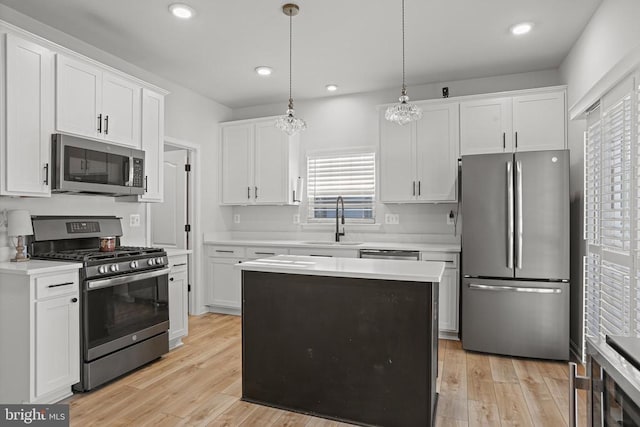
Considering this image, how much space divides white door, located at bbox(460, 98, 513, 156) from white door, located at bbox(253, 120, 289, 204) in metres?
2.12

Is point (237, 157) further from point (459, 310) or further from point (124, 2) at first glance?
point (459, 310)

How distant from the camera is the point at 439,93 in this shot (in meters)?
4.42

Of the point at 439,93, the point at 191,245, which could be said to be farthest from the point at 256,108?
the point at 439,93

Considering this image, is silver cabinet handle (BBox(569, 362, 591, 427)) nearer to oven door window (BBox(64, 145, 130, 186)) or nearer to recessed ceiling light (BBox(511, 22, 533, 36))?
recessed ceiling light (BBox(511, 22, 533, 36))

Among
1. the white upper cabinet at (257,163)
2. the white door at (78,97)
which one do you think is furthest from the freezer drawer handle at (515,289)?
the white door at (78,97)

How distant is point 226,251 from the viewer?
475 centimetres

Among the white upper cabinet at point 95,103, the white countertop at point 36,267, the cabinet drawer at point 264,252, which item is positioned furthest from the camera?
the cabinet drawer at point 264,252

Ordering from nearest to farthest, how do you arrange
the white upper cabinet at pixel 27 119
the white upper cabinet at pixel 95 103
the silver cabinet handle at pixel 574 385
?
1. the silver cabinet handle at pixel 574 385
2. the white upper cabinet at pixel 27 119
3. the white upper cabinet at pixel 95 103

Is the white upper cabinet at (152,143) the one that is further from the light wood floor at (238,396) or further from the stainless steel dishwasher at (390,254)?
the stainless steel dishwasher at (390,254)

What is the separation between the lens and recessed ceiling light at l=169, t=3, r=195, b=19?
9.11 feet

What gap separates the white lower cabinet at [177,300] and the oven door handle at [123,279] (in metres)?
0.25

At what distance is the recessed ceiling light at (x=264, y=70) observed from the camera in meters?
4.00

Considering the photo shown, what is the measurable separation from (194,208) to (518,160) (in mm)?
3649

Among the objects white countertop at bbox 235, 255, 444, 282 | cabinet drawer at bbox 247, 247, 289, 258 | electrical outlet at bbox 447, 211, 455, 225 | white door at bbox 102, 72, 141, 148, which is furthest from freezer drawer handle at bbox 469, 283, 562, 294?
white door at bbox 102, 72, 141, 148
